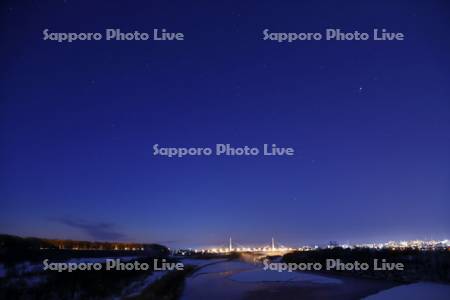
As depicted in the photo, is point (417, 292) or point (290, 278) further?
point (290, 278)

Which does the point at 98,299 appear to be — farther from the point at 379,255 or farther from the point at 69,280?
the point at 379,255

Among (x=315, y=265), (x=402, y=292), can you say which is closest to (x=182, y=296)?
(x=402, y=292)

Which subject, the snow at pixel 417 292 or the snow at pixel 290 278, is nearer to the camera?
the snow at pixel 417 292

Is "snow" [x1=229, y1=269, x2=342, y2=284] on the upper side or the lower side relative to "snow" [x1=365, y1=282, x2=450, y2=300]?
lower

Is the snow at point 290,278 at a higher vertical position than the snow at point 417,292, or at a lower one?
lower

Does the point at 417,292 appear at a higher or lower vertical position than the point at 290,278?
higher

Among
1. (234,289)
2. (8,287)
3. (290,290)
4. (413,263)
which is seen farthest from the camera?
(413,263)

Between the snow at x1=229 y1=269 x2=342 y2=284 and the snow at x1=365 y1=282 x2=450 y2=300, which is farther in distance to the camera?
the snow at x1=229 y1=269 x2=342 y2=284

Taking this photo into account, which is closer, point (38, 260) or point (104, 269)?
point (104, 269)
